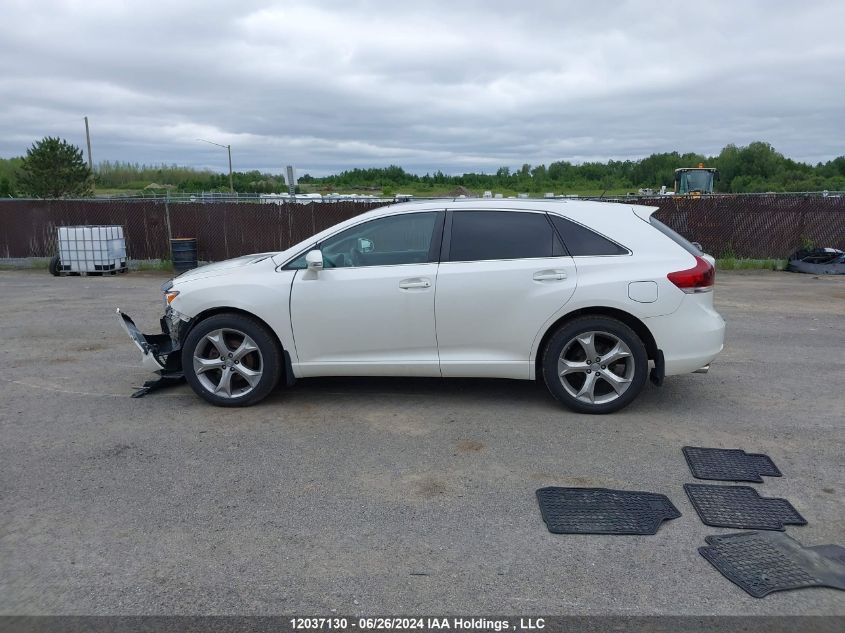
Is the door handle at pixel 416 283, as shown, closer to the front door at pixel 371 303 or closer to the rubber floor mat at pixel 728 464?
the front door at pixel 371 303

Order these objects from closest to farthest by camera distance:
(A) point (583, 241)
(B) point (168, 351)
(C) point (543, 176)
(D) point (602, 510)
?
(D) point (602, 510), (A) point (583, 241), (B) point (168, 351), (C) point (543, 176)

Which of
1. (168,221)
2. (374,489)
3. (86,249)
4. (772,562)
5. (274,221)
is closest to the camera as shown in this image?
(772,562)

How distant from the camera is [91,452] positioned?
501 centimetres

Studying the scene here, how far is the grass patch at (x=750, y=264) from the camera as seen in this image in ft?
57.0

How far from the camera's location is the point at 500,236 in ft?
19.1

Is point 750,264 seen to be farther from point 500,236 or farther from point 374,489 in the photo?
point 374,489

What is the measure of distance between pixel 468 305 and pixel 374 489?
185cm

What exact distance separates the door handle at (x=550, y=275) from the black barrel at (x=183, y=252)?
1323 cm

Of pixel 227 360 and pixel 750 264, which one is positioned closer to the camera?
pixel 227 360


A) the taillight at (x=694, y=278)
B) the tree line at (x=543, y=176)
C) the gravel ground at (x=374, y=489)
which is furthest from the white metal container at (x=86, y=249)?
the tree line at (x=543, y=176)

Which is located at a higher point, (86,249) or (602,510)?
(86,249)

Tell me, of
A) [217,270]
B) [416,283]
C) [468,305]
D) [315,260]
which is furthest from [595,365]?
[217,270]

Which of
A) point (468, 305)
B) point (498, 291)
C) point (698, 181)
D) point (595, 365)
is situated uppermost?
point (698, 181)

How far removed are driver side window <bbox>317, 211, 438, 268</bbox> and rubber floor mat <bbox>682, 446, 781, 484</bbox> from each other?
2.58m
